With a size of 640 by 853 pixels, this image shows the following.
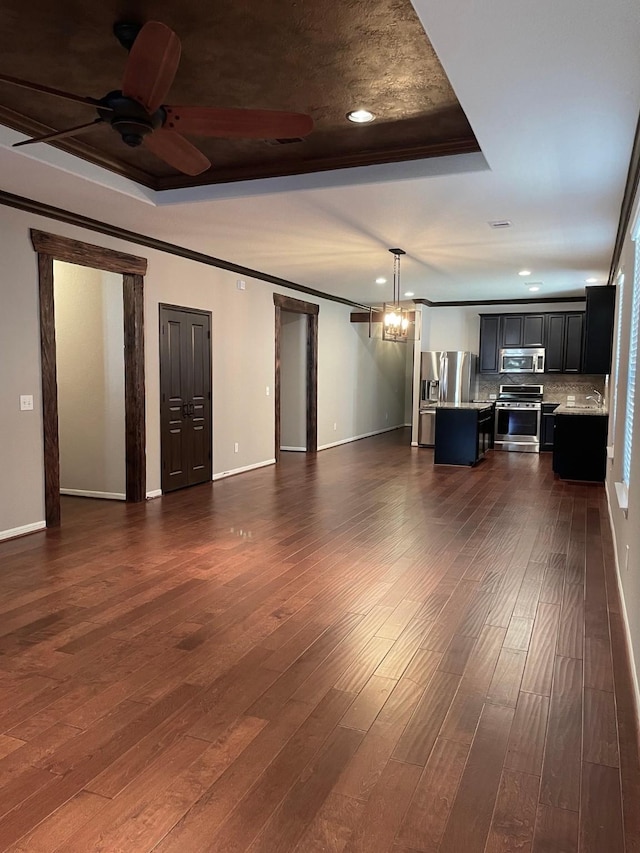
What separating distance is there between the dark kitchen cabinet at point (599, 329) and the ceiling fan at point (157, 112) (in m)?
4.91

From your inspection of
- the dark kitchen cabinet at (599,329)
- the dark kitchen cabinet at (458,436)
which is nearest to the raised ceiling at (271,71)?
the dark kitchen cabinet at (599,329)

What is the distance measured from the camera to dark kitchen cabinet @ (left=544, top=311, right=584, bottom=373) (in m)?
10.0

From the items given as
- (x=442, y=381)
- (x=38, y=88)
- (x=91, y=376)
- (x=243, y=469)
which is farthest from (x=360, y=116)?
(x=442, y=381)

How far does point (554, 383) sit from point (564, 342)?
0.82m

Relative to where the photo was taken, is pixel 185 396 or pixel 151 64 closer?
pixel 151 64

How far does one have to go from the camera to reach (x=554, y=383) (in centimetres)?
1055

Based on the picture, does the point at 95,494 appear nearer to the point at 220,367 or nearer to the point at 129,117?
the point at 220,367

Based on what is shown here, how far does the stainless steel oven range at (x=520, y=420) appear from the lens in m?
10.2

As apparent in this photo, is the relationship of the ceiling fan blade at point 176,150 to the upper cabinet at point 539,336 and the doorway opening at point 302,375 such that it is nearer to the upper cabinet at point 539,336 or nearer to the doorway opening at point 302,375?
the doorway opening at point 302,375

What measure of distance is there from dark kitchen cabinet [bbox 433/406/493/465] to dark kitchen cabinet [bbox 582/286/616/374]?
2.33 meters

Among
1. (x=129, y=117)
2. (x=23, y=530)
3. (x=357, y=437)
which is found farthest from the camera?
(x=357, y=437)

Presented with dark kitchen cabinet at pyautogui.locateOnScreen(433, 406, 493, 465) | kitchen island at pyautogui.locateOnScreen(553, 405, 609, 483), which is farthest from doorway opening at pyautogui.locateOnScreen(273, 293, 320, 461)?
kitchen island at pyautogui.locateOnScreen(553, 405, 609, 483)

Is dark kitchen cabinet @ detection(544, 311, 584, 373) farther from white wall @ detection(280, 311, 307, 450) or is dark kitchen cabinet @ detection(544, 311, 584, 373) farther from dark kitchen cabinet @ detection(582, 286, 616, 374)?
white wall @ detection(280, 311, 307, 450)

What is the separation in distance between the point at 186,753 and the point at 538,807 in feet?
3.91
